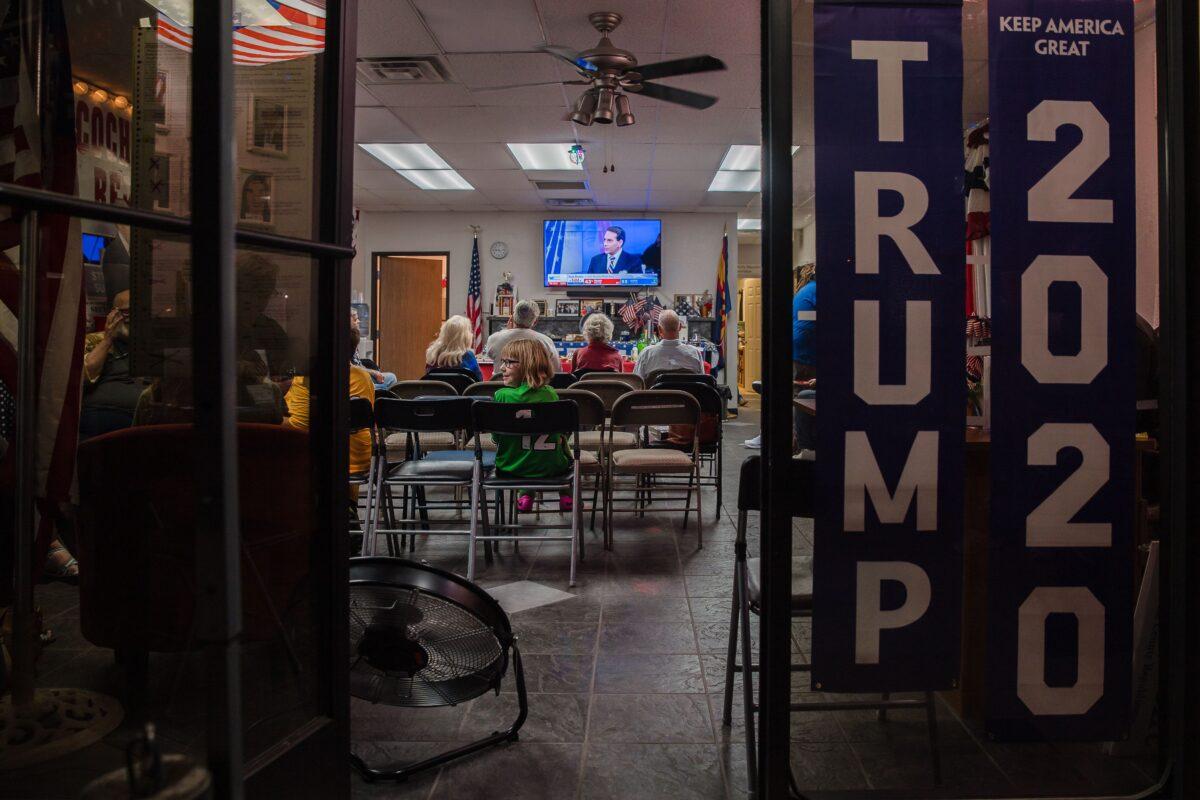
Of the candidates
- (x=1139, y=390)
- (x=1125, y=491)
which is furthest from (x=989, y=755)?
(x=1139, y=390)

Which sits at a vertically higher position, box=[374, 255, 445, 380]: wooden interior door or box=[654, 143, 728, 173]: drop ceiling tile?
box=[654, 143, 728, 173]: drop ceiling tile

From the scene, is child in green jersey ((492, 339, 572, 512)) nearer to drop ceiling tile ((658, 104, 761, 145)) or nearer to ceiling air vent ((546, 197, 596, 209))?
drop ceiling tile ((658, 104, 761, 145))

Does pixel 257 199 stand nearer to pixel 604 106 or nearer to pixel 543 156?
pixel 604 106

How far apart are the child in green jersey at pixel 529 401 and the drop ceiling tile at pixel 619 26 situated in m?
2.01

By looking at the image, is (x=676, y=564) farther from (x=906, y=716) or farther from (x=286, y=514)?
(x=286, y=514)

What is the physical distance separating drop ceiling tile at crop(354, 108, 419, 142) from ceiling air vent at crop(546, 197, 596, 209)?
9.51ft

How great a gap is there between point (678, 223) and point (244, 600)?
9.58 meters

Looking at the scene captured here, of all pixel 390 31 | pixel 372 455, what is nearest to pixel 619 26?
pixel 390 31

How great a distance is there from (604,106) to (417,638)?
4046 mm

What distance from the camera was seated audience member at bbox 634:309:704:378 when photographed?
574cm

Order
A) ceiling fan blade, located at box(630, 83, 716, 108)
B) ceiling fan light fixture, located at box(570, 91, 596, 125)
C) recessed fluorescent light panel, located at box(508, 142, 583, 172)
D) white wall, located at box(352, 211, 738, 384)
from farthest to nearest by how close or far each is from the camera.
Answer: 1. white wall, located at box(352, 211, 738, 384)
2. recessed fluorescent light panel, located at box(508, 142, 583, 172)
3. ceiling fan light fixture, located at box(570, 91, 596, 125)
4. ceiling fan blade, located at box(630, 83, 716, 108)

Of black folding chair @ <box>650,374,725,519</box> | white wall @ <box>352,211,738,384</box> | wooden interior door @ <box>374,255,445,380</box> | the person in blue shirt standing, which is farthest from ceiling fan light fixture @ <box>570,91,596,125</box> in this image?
wooden interior door @ <box>374,255,445,380</box>

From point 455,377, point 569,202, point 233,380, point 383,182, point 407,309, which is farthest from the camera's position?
point 407,309

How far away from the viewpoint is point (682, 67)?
433 cm
